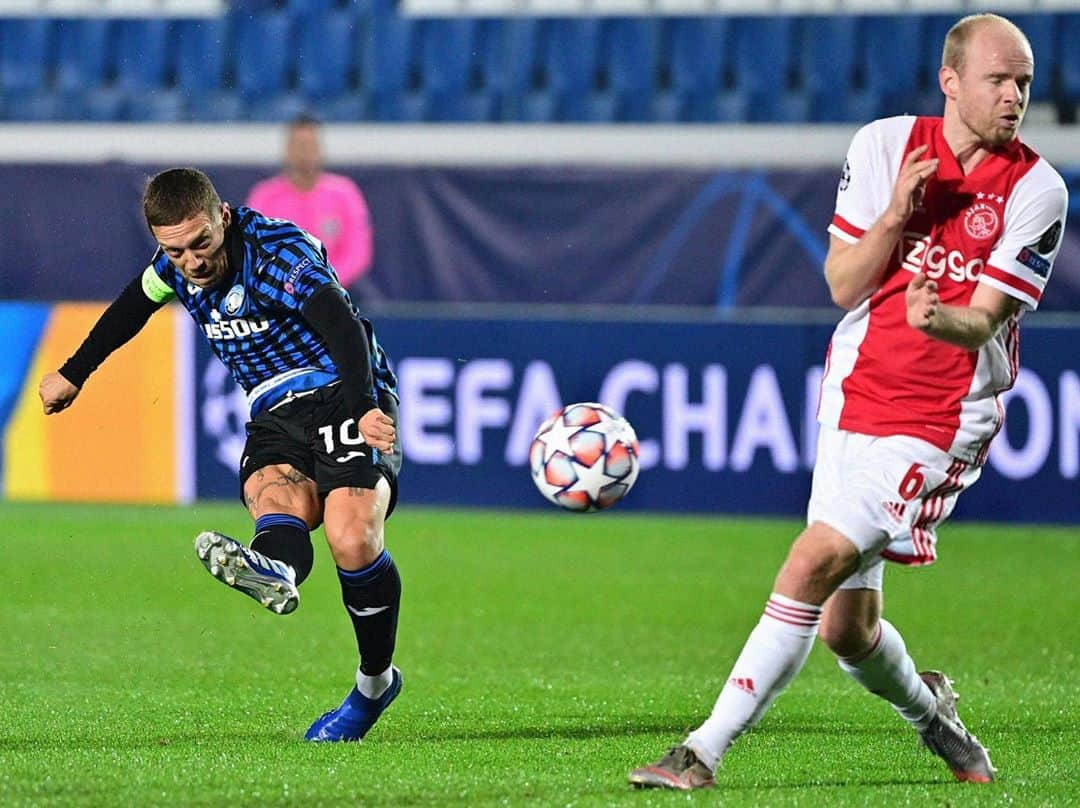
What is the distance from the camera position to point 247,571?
5000 millimetres

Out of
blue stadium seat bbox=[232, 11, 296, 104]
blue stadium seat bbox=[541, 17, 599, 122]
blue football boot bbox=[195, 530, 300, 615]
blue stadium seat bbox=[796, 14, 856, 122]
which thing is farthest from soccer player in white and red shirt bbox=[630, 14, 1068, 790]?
blue stadium seat bbox=[232, 11, 296, 104]

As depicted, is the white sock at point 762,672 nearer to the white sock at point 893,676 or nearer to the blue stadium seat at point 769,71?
the white sock at point 893,676

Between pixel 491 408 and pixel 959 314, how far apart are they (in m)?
7.19

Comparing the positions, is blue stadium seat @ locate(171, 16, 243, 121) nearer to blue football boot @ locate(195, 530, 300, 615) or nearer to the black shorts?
the black shorts

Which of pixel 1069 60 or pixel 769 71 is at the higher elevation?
pixel 1069 60

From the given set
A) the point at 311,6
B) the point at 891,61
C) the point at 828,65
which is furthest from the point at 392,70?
the point at 891,61

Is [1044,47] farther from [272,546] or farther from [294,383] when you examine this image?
[272,546]

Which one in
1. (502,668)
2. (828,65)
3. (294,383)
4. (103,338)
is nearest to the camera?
(294,383)

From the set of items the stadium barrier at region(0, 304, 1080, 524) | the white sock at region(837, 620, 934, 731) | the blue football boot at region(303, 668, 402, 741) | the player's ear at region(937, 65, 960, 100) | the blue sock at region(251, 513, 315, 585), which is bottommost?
the stadium barrier at region(0, 304, 1080, 524)

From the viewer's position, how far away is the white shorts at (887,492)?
4641 millimetres

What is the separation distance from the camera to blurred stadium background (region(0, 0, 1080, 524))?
11484 millimetres

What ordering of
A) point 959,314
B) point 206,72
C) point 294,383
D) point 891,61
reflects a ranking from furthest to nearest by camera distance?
point 206,72, point 891,61, point 294,383, point 959,314

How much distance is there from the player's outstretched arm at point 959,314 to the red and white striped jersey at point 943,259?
8cm

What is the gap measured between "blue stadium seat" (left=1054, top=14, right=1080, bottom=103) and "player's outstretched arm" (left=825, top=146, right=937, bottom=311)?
985 cm
